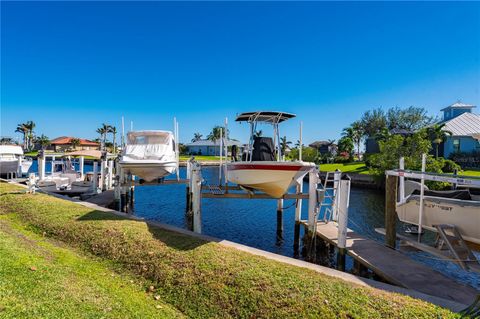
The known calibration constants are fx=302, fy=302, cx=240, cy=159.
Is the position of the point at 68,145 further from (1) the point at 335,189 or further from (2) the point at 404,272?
(2) the point at 404,272

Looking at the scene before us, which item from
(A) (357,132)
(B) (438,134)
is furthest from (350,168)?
(A) (357,132)

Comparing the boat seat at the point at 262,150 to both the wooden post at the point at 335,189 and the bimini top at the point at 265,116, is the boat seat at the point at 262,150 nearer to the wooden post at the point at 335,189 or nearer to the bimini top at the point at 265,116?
the bimini top at the point at 265,116

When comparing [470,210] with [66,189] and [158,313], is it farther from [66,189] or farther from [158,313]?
[66,189]

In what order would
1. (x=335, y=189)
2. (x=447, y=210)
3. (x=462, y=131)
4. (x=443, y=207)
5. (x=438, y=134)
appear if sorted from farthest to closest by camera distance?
(x=462, y=131)
(x=438, y=134)
(x=335, y=189)
(x=443, y=207)
(x=447, y=210)

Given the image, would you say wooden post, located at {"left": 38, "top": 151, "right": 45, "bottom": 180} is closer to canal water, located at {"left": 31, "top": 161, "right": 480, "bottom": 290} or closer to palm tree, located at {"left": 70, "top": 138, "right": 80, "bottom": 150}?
canal water, located at {"left": 31, "top": 161, "right": 480, "bottom": 290}

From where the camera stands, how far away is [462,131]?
41.5 m

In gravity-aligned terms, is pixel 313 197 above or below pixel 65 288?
above

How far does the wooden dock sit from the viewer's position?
658 cm

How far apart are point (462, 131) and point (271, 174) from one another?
43606mm

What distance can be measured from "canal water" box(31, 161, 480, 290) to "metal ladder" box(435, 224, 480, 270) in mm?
1546

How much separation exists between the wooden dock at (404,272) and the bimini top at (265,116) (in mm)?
4680

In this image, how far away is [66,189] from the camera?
68.4 ft

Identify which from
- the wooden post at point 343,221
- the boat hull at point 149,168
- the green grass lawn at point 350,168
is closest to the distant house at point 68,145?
the green grass lawn at point 350,168

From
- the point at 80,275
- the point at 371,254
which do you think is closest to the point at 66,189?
the point at 80,275
